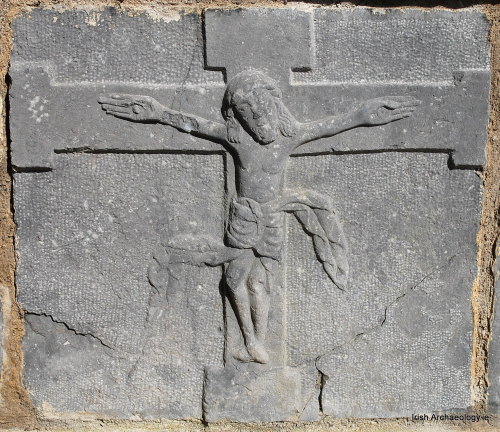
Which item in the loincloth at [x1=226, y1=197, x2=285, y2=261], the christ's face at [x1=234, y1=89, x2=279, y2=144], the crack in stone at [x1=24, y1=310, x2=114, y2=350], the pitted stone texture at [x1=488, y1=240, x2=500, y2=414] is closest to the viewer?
the christ's face at [x1=234, y1=89, x2=279, y2=144]

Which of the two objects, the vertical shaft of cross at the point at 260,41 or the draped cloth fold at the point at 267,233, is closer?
the vertical shaft of cross at the point at 260,41

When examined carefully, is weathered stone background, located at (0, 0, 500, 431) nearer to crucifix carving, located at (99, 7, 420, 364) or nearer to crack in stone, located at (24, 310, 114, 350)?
crack in stone, located at (24, 310, 114, 350)

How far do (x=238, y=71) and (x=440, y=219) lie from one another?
969 millimetres

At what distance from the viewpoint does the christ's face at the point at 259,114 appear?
7.90ft

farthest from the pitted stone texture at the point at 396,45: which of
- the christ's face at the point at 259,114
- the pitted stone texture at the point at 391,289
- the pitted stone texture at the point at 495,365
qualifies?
the pitted stone texture at the point at 495,365

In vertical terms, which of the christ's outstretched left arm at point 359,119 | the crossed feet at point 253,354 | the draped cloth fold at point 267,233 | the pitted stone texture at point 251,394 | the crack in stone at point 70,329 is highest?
the christ's outstretched left arm at point 359,119

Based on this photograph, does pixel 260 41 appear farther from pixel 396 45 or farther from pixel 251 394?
pixel 251 394

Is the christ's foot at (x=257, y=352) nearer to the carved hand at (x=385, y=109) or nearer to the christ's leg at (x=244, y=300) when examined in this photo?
the christ's leg at (x=244, y=300)

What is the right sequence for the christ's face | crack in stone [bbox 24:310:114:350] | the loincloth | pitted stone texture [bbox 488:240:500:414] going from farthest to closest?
pitted stone texture [bbox 488:240:500:414] → crack in stone [bbox 24:310:114:350] → the loincloth → the christ's face

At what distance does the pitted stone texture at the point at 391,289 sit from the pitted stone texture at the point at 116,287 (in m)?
0.37

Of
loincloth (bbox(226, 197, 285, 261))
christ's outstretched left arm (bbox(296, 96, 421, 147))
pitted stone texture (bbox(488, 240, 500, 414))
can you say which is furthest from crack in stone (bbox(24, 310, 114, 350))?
pitted stone texture (bbox(488, 240, 500, 414))

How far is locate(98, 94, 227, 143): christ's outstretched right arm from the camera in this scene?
245 centimetres

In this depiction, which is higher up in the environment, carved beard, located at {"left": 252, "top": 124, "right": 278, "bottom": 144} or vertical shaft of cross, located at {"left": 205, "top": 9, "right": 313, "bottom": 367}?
A: vertical shaft of cross, located at {"left": 205, "top": 9, "right": 313, "bottom": 367}

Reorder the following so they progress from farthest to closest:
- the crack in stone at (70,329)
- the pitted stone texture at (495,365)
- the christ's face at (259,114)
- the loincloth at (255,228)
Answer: the pitted stone texture at (495,365) < the crack in stone at (70,329) < the loincloth at (255,228) < the christ's face at (259,114)
